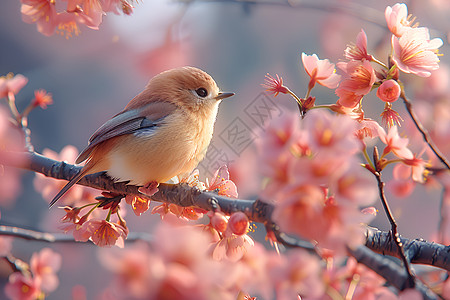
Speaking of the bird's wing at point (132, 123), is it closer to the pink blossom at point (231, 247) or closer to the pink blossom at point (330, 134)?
the pink blossom at point (231, 247)

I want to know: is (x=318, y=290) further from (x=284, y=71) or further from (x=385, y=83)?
(x=284, y=71)

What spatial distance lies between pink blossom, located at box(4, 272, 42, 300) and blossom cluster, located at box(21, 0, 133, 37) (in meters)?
0.90

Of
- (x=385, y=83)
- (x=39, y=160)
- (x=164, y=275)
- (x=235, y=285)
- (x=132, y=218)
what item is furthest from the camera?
(x=132, y=218)

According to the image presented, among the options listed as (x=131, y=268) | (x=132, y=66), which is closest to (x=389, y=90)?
(x=131, y=268)

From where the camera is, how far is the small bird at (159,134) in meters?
1.41

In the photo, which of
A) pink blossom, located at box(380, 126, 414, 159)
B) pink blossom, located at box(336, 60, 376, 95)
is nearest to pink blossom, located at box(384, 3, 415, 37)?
pink blossom, located at box(336, 60, 376, 95)

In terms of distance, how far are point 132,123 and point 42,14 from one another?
0.47 meters

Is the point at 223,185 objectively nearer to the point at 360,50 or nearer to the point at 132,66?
the point at 360,50

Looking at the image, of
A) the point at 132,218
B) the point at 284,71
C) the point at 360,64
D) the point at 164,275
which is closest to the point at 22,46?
the point at 132,218

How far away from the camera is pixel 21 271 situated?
1.56m

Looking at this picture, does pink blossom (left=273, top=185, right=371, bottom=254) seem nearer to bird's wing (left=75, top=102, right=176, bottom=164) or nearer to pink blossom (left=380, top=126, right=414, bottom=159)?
pink blossom (left=380, top=126, right=414, bottom=159)

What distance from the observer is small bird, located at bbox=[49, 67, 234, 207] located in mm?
1412

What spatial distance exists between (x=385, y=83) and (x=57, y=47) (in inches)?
126

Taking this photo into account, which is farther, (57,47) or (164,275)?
(57,47)
